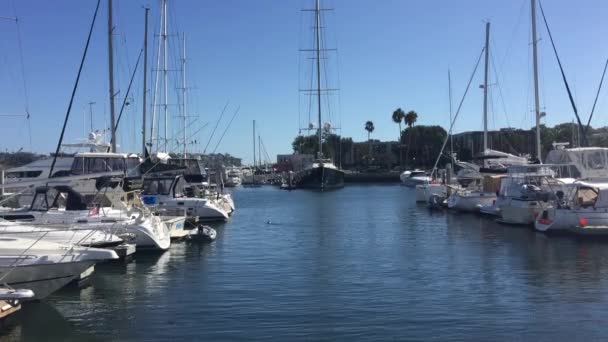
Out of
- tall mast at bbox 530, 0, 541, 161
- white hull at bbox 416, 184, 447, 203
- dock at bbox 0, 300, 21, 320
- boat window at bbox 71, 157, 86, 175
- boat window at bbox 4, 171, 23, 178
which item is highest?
tall mast at bbox 530, 0, 541, 161

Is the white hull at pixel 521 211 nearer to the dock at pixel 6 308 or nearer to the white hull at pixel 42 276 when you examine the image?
the white hull at pixel 42 276

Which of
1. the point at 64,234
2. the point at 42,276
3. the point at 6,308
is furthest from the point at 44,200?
the point at 6,308

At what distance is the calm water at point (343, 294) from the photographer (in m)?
14.5

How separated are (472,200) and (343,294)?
33945 millimetres

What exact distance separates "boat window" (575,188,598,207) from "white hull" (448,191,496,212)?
50.8ft

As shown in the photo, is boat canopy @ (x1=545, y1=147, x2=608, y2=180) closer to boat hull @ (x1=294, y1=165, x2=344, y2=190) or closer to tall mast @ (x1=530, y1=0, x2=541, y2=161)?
tall mast @ (x1=530, y1=0, x2=541, y2=161)

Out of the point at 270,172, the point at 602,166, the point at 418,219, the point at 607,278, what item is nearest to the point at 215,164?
the point at 418,219

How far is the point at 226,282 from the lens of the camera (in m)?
20.7

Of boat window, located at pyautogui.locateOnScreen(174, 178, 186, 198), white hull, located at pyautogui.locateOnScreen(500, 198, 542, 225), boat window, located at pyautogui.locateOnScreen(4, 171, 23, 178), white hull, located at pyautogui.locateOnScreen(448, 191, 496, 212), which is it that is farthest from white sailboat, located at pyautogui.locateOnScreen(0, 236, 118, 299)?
white hull, located at pyautogui.locateOnScreen(448, 191, 496, 212)

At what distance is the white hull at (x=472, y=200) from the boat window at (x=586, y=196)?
1548 cm

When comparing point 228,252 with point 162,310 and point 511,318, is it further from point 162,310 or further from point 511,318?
point 511,318

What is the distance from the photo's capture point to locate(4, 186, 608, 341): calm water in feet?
47.7

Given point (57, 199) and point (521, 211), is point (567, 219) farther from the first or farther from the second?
point (57, 199)

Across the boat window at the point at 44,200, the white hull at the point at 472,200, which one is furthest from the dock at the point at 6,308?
the white hull at the point at 472,200
